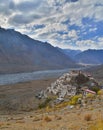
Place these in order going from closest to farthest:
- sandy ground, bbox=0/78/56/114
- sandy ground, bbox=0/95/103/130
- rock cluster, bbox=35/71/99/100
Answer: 1. sandy ground, bbox=0/95/103/130
2. rock cluster, bbox=35/71/99/100
3. sandy ground, bbox=0/78/56/114

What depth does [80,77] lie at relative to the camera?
149 feet

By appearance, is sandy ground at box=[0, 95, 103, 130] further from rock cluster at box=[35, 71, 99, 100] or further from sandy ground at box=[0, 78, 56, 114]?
sandy ground at box=[0, 78, 56, 114]

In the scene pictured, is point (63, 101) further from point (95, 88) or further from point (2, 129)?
point (2, 129)

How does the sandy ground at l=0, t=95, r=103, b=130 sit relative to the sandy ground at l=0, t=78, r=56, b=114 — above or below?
above

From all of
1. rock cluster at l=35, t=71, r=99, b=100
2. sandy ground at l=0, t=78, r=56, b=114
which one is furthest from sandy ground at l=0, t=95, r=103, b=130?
sandy ground at l=0, t=78, r=56, b=114

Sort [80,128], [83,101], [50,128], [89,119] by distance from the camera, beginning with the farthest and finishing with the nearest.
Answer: [83,101] < [89,119] < [50,128] < [80,128]

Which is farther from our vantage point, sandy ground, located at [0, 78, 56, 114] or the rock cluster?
sandy ground, located at [0, 78, 56, 114]

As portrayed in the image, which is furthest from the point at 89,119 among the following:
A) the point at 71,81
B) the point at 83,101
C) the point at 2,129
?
the point at 71,81

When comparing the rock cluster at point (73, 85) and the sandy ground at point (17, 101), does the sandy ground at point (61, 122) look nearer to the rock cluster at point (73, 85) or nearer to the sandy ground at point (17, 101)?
the rock cluster at point (73, 85)

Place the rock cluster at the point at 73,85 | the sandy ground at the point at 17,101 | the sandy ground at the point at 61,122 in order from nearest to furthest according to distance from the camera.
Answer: the sandy ground at the point at 61,122 < the rock cluster at the point at 73,85 < the sandy ground at the point at 17,101

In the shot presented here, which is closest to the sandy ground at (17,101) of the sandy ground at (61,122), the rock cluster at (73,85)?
the rock cluster at (73,85)

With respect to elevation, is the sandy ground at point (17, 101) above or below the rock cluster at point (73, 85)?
below

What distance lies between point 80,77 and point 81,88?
283 cm

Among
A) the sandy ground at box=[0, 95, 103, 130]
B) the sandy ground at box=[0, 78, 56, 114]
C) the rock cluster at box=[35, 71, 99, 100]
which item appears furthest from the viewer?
the sandy ground at box=[0, 78, 56, 114]
